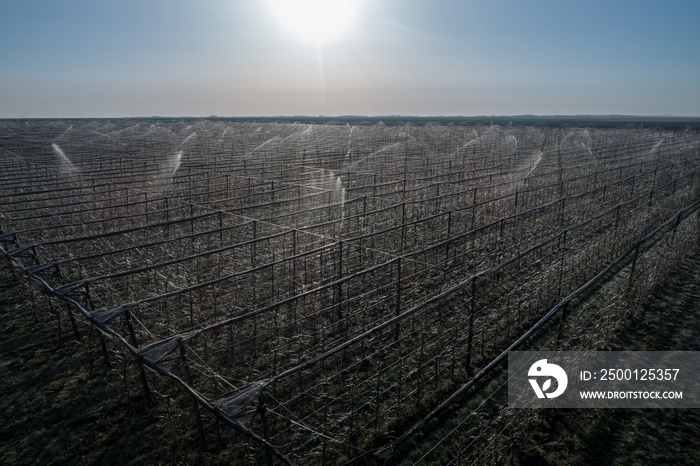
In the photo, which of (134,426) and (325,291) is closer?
(134,426)

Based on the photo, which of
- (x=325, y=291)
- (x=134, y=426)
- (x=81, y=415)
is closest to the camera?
(x=134, y=426)

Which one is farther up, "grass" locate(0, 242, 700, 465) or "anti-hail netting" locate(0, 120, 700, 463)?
"anti-hail netting" locate(0, 120, 700, 463)

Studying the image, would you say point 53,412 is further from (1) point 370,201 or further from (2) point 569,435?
(1) point 370,201

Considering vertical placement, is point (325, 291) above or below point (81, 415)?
above

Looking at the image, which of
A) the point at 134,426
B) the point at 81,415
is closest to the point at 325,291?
the point at 134,426

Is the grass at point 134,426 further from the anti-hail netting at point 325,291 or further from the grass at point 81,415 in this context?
the anti-hail netting at point 325,291

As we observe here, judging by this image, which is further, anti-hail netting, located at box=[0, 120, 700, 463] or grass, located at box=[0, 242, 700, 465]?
anti-hail netting, located at box=[0, 120, 700, 463]

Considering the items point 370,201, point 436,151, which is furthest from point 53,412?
point 436,151

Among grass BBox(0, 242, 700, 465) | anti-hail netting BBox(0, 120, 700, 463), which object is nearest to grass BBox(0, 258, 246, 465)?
grass BBox(0, 242, 700, 465)

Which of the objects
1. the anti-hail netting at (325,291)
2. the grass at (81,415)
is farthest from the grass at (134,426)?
the anti-hail netting at (325,291)

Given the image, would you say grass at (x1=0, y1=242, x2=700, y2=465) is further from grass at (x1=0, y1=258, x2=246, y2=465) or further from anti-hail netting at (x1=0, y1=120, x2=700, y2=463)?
anti-hail netting at (x1=0, y1=120, x2=700, y2=463)

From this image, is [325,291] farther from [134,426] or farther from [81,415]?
[81,415]

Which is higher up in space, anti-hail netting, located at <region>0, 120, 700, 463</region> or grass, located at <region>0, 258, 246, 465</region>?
anti-hail netting, located at <region>0, 120, 700, 463</region>
